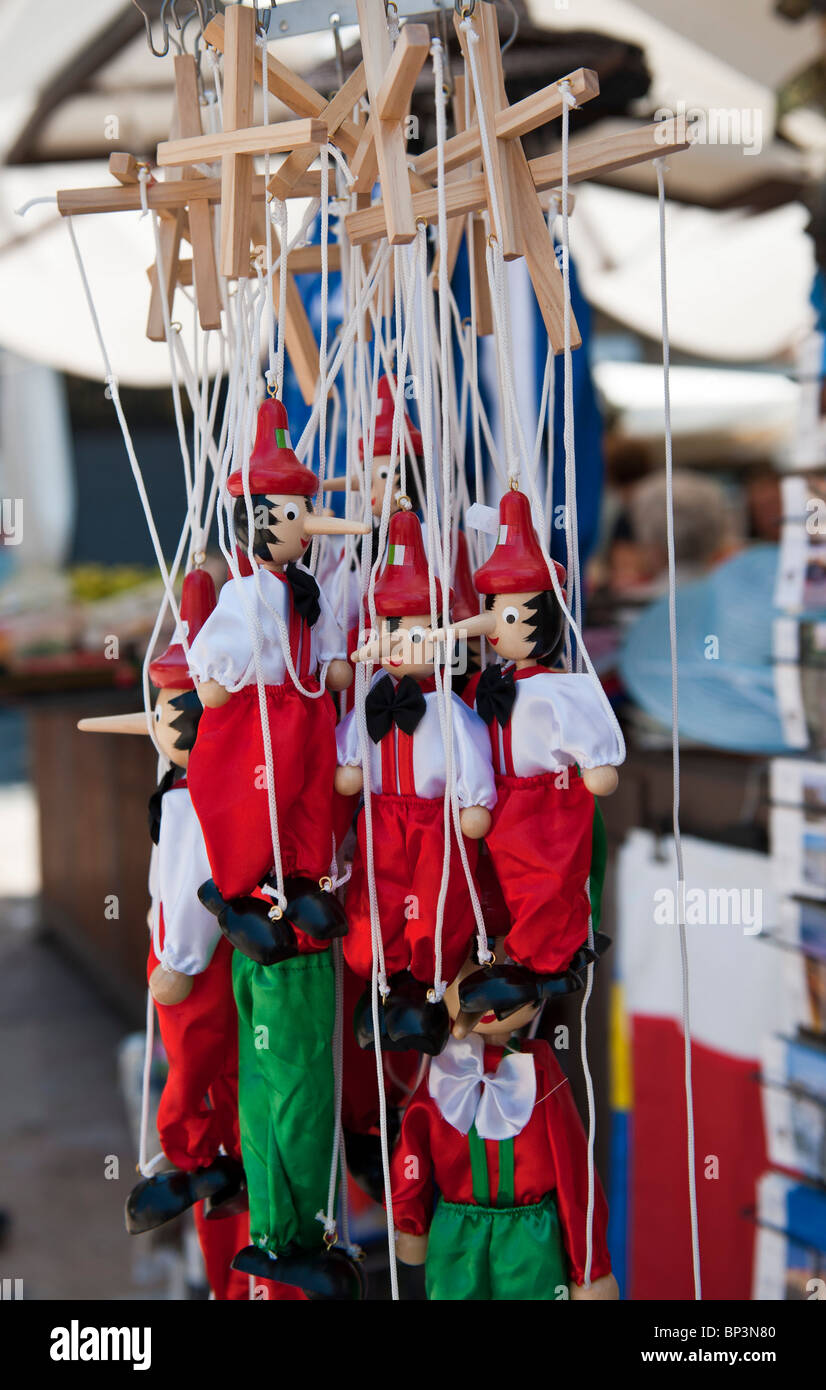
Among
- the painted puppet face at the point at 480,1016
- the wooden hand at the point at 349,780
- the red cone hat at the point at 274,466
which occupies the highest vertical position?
the red cone hat at the point at 274,466

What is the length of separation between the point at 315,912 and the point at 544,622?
9.6 inches

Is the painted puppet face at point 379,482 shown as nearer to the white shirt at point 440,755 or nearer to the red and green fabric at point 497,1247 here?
the white shirt at point 440,755

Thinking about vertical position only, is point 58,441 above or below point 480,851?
above

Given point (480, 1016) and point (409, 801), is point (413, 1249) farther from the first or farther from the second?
point (409, 801)

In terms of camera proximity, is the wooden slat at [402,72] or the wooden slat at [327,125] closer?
the wooden slat at [402,72]

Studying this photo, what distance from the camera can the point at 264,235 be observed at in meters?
0.87

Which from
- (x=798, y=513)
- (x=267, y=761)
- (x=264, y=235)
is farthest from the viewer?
(x=798, y=513)

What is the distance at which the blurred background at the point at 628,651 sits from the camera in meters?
1.34

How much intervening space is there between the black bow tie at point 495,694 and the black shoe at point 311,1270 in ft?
1.32

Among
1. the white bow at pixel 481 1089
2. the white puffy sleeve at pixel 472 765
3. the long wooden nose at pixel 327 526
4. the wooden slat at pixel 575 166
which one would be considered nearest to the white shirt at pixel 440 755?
the white puffy sleeve at pixel 472 765

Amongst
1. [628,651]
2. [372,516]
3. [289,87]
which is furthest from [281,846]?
[628,651]
